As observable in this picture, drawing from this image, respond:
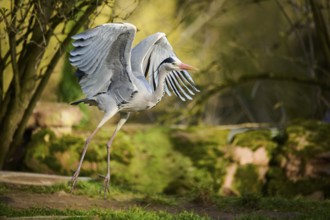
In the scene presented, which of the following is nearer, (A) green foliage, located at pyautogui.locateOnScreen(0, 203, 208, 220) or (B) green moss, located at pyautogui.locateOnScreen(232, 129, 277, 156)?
(A) green foliage, located at pyautogui.locateOnScreen(0, 203, 208, 220)

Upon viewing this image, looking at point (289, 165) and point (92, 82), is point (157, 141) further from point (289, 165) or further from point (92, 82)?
point (92, 82)

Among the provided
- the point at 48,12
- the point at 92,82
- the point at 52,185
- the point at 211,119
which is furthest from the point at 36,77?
the point at 211,119

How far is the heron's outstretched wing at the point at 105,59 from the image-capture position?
22.5 feet

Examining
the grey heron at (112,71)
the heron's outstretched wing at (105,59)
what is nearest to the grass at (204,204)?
the grey heron at (112,71)

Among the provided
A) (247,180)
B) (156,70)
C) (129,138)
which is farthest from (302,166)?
(156,70)

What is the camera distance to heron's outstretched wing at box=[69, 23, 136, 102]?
270 inches

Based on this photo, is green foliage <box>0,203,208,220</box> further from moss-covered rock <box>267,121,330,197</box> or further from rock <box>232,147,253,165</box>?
rock <box>232,147,253,165</box>

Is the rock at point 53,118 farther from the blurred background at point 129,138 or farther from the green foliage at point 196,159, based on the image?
the green foliage at point 196,159

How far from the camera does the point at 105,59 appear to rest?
7043 millimetres

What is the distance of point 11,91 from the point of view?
967cm

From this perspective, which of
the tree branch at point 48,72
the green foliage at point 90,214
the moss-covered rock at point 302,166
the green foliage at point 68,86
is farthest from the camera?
the green foliage at point 68,86

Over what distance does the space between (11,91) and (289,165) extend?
4.28 meters

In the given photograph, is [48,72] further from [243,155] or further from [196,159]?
[243,155]

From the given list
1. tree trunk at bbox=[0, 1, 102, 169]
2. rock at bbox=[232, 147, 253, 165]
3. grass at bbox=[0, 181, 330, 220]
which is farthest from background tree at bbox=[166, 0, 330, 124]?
grass at bbox=[0, 181, 330, 220]
